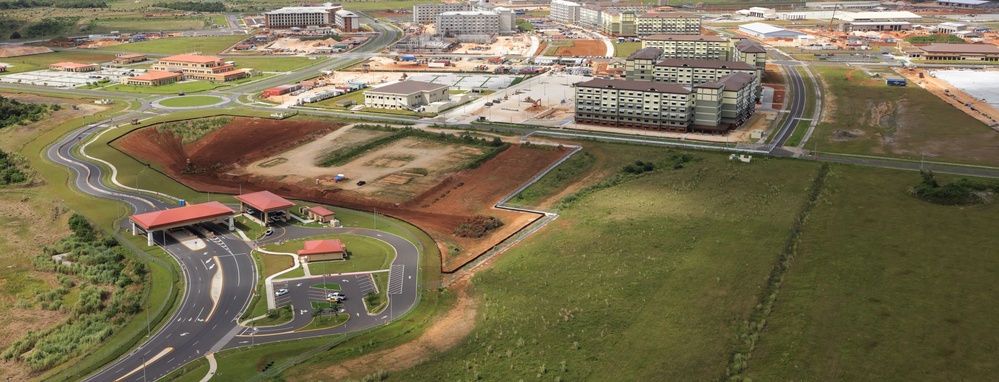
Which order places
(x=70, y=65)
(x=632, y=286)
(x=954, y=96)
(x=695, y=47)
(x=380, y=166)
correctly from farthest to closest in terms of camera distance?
(x=70, y=65), (x=695, y=47), (x=954, y=96), (x=380, y=166), (x=632, y=286)

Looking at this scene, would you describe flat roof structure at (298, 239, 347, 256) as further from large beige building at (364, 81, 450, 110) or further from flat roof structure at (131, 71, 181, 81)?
flat roof structure at (131, 71, 181, 81)

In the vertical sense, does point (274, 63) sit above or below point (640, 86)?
above

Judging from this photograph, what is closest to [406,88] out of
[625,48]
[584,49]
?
[584,49]

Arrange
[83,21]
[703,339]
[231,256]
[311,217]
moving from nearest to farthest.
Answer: [703,339], [231,256], [311,217], [83,21]

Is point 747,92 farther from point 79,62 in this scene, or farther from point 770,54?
point 79,62

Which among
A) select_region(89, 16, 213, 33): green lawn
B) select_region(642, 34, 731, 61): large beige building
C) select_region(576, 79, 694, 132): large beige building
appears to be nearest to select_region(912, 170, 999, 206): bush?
select_region(576, 79, 694, 132): large beige building

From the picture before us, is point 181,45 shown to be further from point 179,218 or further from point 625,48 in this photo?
point 179,218

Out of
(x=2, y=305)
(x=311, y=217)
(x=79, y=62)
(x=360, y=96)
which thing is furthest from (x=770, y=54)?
(x=2, y=305)

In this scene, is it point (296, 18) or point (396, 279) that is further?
point (296, 18)
